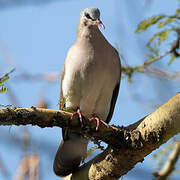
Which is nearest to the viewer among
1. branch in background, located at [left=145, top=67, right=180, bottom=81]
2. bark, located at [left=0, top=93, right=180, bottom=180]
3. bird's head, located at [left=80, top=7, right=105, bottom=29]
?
bark, located at [left=0, top=93, right=180, bottom=180]

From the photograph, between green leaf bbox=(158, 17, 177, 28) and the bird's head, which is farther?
the bird's head

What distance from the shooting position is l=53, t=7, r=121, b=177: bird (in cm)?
369

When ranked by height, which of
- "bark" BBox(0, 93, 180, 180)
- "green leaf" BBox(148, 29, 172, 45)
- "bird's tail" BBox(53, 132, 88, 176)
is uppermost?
"green leaf" BBox(148, 29, 172, 45)

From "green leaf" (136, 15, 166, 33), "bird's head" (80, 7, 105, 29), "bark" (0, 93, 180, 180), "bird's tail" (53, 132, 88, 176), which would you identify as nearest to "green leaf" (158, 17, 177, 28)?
"green leaf" (136, 15, 166, 33)

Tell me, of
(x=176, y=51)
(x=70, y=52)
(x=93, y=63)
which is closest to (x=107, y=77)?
(x=93, y=63)

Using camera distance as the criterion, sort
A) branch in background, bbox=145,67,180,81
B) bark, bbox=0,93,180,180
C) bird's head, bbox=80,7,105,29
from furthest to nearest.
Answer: bird's head, bbox=80,7,105,29 < branch in background, bbox=145,67,180,81 < bark, bbox=0,93,180,180

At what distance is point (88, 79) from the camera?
370cm

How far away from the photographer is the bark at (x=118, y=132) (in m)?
2.39

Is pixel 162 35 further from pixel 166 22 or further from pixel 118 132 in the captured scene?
pixel 118 132

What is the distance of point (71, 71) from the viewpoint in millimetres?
3699

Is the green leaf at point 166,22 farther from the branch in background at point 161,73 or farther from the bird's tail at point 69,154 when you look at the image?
the bird's tail at point 69,154

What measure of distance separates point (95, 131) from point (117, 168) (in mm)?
317

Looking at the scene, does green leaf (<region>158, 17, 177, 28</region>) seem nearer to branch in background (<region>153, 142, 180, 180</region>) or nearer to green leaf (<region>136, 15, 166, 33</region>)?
green leaf (<region>136, 15, 166, 33</region>)

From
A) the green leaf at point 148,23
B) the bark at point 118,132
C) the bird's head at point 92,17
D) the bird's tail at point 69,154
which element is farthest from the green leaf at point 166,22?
the bird's tail at point 69,154
